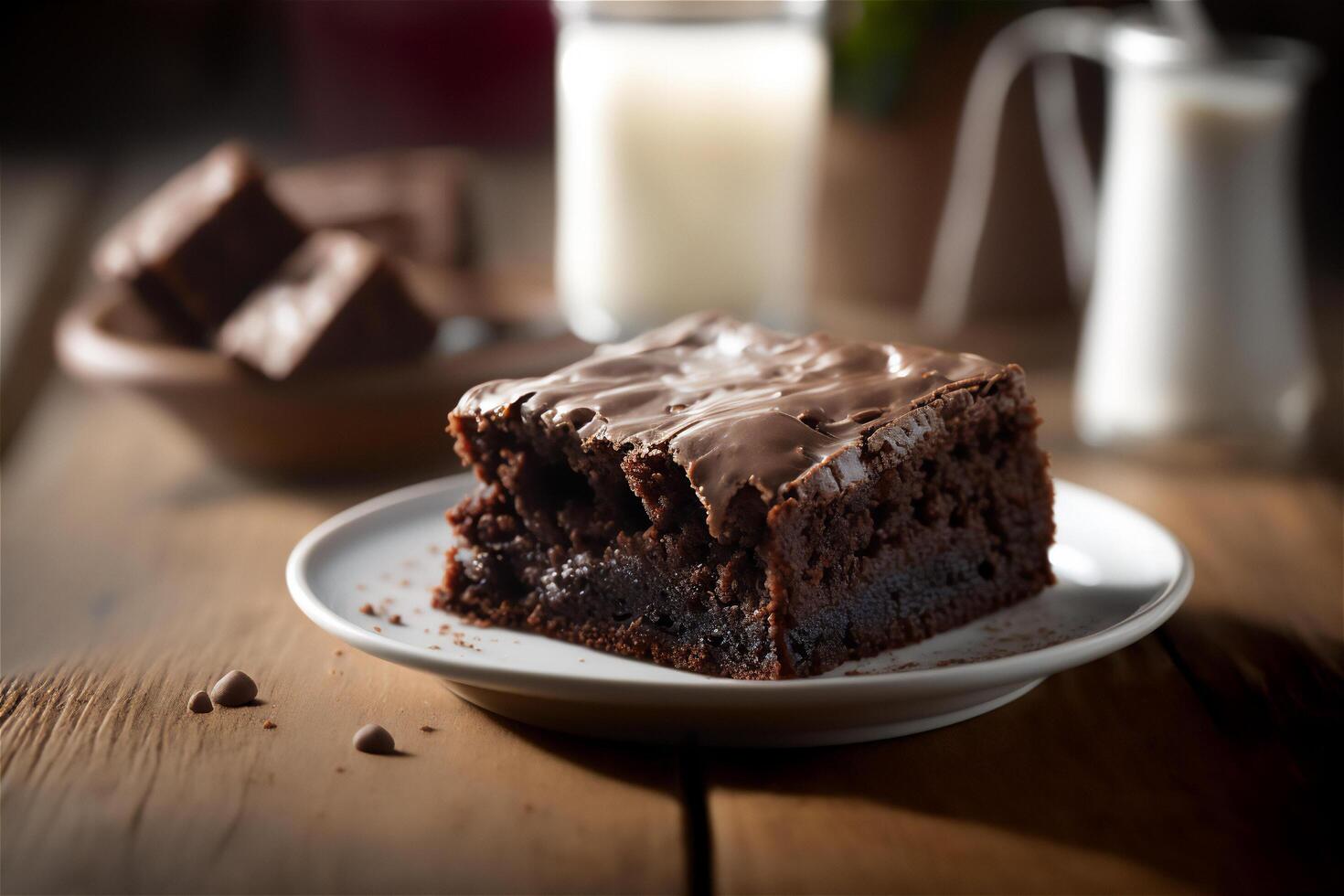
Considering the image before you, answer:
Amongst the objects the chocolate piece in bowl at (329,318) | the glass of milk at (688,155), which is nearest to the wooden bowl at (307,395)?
the chocolate piece in bowl at (329,318)

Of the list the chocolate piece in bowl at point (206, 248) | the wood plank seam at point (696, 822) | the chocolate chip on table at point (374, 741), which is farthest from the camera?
the chocolate piece in bowl at point (206, 248)

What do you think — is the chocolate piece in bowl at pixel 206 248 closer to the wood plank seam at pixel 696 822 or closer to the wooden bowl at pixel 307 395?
the wooden bowl at pixel 307 395

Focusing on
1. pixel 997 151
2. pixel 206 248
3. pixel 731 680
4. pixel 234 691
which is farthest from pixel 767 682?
pixel 997 151

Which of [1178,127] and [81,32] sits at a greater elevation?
[1178,127]

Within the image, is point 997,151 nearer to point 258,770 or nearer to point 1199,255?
point 1199,255

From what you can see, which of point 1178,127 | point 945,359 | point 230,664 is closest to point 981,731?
point 945,359

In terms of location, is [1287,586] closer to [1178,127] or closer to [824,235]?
[1178,127]
